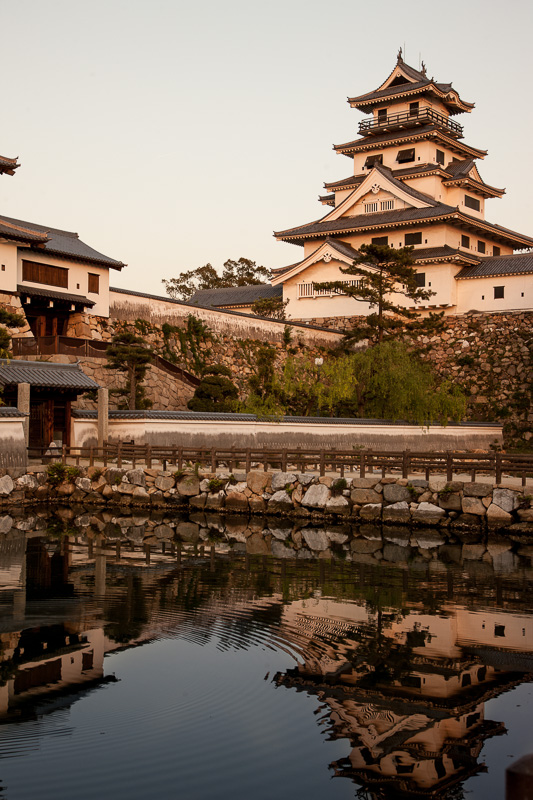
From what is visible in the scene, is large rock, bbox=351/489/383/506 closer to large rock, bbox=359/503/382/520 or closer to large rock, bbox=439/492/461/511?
large rock, bbox=359/503/382/520

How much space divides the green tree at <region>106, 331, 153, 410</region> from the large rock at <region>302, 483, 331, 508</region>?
358 inches

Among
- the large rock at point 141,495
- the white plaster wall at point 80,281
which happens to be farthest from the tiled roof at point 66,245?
the large rock at point 141,495

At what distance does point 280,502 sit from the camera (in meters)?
22.5

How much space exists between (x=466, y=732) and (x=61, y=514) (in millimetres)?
16615

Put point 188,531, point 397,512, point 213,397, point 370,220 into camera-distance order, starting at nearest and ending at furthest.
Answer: point 188,531, point 397,512, point 213,397, point 370,220

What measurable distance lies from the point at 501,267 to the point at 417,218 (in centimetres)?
535

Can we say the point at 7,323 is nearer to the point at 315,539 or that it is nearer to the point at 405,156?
the point at 315,539

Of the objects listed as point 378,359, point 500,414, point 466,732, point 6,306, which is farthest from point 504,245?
point 466,732

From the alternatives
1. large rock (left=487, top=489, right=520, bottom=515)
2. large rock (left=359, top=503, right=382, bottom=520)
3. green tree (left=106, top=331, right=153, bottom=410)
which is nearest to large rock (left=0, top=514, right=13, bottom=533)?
green tree (left=106, top=331, right=153, bottom=410)

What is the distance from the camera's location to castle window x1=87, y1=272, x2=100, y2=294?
33500 millimetres

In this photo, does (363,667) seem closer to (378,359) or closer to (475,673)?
(475,673)

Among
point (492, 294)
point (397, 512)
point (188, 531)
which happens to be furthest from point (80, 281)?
point (492, 294)

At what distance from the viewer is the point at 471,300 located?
43.6 metres

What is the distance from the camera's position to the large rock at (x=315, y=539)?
704 inches
